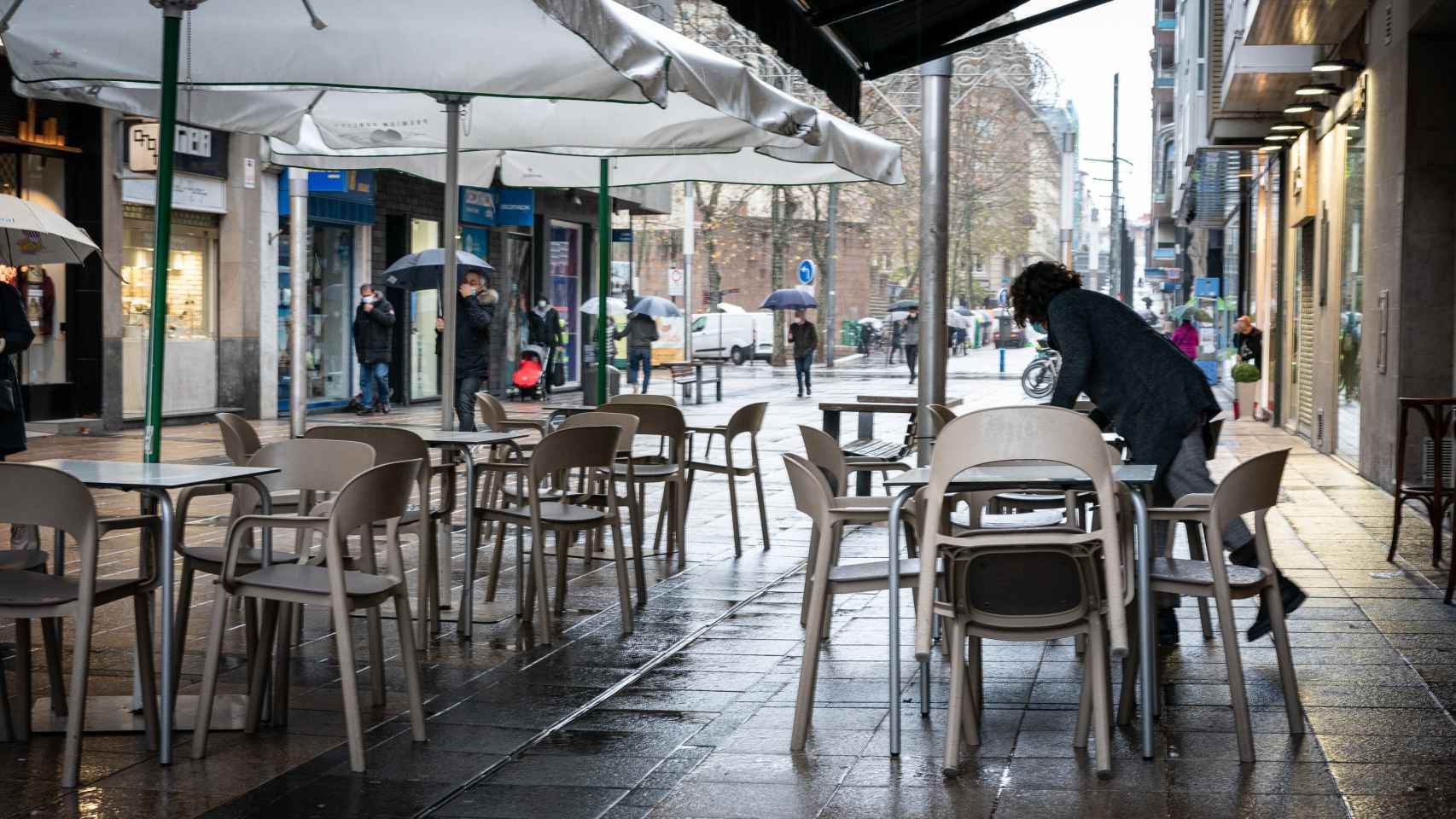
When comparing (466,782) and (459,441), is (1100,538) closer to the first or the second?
(466,782)

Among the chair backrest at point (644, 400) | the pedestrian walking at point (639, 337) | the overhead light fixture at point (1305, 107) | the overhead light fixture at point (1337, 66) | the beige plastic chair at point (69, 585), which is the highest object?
the overhead light fixture at point (1305, 107)

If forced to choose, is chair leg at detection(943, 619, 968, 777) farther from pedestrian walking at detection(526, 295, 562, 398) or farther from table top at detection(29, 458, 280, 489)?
pedestrian walking at detection(526, 295, 562, 398)

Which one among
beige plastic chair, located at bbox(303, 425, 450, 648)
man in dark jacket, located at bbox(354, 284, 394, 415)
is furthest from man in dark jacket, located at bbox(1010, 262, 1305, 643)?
man in dark jacket, located at bbox(354, 284, 394, 415)

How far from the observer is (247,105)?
947 cm

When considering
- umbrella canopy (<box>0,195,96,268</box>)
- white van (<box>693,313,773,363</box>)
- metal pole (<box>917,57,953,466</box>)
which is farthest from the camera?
white van (<box>693,313,773,363</box>)

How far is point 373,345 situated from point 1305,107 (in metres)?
12.2

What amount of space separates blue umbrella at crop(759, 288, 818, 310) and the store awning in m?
26.7

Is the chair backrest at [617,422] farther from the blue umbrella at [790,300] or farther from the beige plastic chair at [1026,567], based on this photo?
the blue umbrella at [790,300]

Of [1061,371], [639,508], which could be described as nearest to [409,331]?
[639,508]

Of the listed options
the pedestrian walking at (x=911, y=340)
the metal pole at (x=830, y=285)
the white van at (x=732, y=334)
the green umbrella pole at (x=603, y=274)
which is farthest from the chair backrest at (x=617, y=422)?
the metal pole at (x=830, y=285)

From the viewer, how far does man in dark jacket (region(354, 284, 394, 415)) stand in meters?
22.6

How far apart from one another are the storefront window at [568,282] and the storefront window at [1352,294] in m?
16.8

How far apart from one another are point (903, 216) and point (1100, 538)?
45164 mm

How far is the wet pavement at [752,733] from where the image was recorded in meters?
4.79
